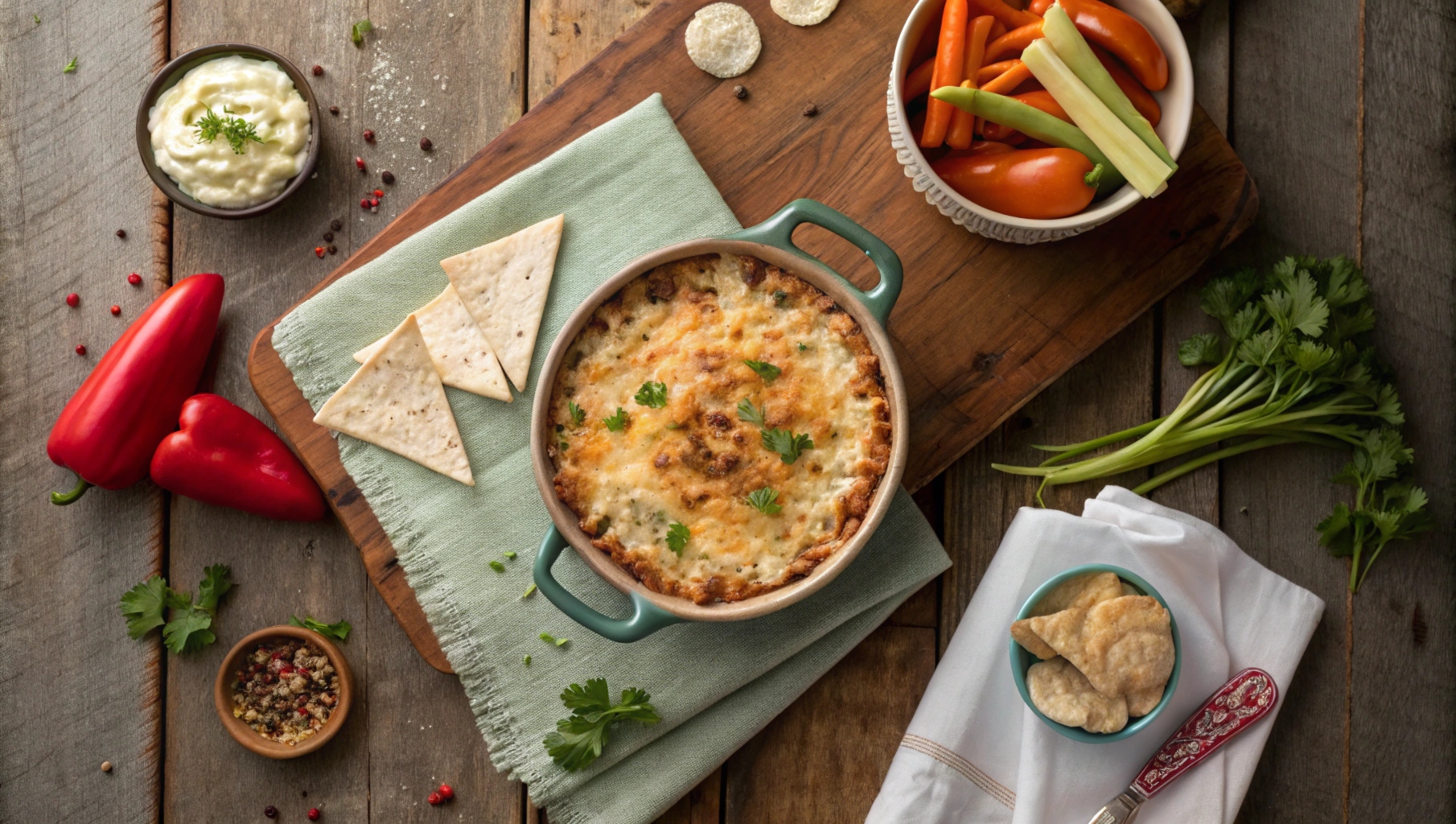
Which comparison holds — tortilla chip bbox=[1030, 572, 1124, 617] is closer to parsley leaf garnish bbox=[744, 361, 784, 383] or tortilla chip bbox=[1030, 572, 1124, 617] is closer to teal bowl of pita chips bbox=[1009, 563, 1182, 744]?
teal bowl of pita chips bbox=[1009, 563, 1182, 744]

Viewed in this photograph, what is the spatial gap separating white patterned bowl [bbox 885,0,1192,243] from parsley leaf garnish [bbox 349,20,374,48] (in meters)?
1.81

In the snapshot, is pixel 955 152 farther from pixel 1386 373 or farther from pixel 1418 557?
pixel 1418 557

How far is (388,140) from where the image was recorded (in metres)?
3.22

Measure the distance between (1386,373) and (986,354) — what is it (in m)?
1.27

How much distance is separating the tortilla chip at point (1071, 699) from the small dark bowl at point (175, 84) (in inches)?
109

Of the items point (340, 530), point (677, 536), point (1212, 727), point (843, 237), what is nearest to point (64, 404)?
Result: point (340, 530)

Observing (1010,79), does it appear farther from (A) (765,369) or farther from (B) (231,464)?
(B) (231,464)

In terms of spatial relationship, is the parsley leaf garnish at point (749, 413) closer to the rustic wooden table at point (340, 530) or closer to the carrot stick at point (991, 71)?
the rustic wooden table at point (340, 530)

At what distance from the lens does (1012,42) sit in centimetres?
274

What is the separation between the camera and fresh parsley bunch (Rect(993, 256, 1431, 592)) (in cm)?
284

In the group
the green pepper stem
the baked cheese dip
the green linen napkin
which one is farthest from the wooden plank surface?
the baked cheese dip

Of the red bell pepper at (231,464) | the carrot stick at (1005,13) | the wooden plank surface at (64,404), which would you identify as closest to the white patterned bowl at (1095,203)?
the carrot stick at (1005,13)

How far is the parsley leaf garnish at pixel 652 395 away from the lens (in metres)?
2.59

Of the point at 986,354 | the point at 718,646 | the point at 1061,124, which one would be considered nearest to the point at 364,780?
the point at 718,646
